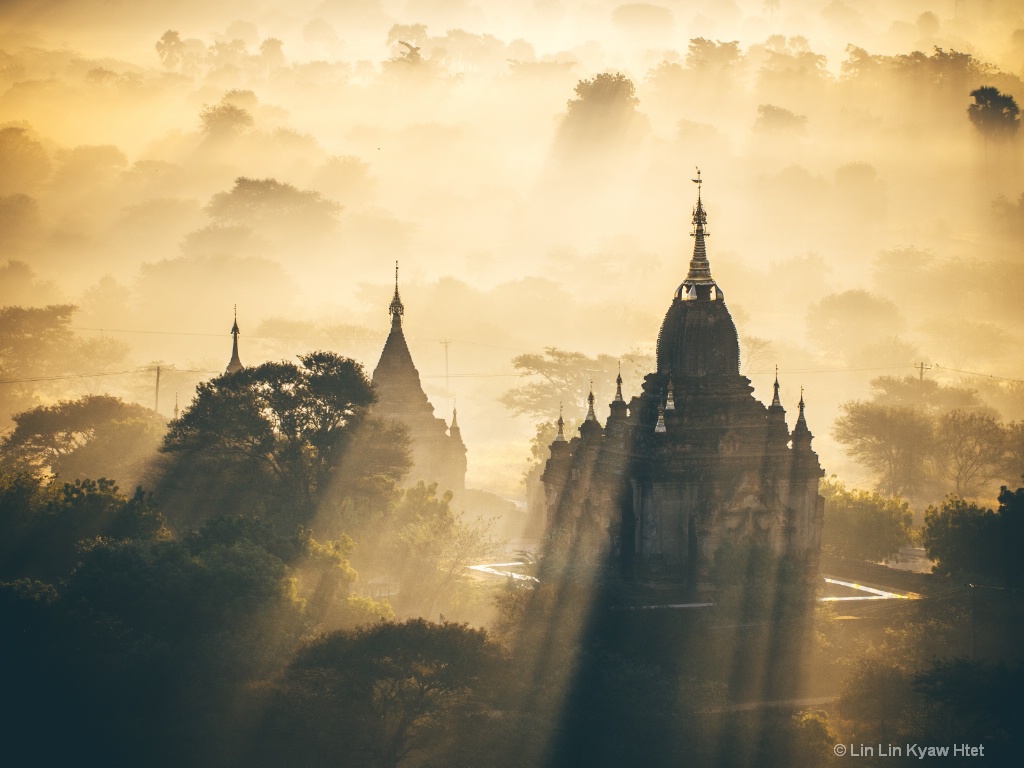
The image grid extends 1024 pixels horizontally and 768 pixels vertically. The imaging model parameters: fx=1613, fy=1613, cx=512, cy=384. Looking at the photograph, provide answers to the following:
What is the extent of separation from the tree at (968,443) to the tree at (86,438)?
4471 cm

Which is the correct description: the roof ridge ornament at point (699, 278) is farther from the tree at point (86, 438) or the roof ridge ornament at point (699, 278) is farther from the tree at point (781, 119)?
the tree at point (781, 119)

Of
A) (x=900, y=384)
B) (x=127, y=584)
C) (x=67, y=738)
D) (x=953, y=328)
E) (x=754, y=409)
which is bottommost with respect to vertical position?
(x=67, y=738)

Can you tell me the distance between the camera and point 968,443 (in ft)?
306

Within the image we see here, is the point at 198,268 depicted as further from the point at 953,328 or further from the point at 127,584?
the point at 127,584

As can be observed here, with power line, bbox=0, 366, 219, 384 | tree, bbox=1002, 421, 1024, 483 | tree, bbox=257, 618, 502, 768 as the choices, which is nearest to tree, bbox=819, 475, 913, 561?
tree, bbox=257, 618, 502, 768

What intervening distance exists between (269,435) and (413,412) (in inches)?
575

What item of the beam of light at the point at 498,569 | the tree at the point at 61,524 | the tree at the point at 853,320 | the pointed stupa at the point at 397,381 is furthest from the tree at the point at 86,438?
the tree at the point at 853,320

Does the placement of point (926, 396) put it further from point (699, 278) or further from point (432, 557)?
point (432, 557)

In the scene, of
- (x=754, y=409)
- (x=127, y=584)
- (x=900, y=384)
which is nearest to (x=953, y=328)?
(x=900, y=384)

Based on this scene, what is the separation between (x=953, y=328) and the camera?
473ft

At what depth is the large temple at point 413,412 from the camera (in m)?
76.2

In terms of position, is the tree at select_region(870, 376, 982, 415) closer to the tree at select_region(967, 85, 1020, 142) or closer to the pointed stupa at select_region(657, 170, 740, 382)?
the tree at select_region(967, 85, 1020, 142)

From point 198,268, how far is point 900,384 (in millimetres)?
76694

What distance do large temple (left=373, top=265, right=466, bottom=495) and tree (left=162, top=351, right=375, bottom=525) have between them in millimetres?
11126
